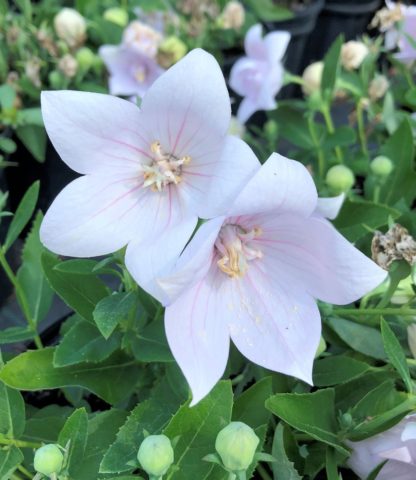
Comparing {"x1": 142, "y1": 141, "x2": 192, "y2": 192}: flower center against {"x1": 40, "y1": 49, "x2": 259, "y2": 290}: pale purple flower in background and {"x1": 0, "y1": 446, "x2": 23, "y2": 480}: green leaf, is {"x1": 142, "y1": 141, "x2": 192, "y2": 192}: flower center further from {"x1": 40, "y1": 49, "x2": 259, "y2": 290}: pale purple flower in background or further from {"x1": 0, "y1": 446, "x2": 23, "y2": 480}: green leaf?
{"x1": 0, "y1": 446, "x2": 23, "y2": 480}: green leaf

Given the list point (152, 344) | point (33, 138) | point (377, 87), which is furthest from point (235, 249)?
point (33, 138)

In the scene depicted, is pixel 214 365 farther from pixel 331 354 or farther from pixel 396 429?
pixel 331 354

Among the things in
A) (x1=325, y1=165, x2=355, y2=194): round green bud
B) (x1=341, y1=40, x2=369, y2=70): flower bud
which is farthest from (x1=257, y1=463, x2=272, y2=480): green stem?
(x1=341, y1=40, x2=369, y2=70): flower bud

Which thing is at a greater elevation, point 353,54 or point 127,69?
point 353,54

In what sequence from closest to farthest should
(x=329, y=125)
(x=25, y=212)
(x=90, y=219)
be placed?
(x=90, y=219) → (x=25, y=212) → (x=329, y=125)

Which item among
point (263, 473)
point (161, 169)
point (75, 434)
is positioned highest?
point (161, 169)

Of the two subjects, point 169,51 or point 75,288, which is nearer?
point 75,288

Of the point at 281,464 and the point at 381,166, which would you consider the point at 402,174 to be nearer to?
the point at 381,166
